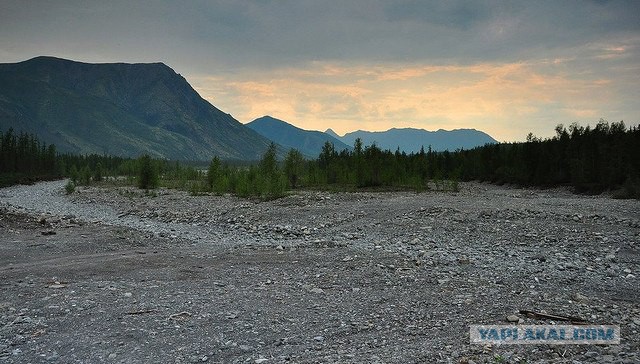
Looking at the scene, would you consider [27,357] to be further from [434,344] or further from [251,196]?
[251,196]

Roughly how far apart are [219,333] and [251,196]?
33374 millimetres

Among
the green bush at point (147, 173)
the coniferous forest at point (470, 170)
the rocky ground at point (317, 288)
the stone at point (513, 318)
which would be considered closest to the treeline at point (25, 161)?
the coniferous forest at point (470, 170)

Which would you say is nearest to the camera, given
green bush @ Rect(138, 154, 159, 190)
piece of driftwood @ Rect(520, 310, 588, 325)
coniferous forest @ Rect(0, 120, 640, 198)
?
piece of driftwood @ Rect(520, 310, 588, 325)

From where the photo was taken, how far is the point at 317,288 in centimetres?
1139

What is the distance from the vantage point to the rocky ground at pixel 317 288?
7367 mm

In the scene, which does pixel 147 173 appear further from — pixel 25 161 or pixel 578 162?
pixel 25 161

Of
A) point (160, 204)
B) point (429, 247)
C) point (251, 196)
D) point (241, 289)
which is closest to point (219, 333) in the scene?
point (241, 289)

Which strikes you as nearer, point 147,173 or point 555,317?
point 555,317

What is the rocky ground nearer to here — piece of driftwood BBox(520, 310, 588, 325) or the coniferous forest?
piece of driftwood BBox(520, 310, 588, 325)

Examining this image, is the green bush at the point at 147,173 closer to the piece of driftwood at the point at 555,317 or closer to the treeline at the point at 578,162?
the treeline at the point at 578,162

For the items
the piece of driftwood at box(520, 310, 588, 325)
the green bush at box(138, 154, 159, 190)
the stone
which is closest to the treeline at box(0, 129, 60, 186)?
the green bush at box(138, 154, 159, 190)

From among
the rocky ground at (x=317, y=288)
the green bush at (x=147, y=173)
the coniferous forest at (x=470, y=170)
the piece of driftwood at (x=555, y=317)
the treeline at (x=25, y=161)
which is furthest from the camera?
the treeline at (x=25, y=161)

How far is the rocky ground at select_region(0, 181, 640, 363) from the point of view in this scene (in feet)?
24.2

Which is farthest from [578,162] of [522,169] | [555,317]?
[555,317]
